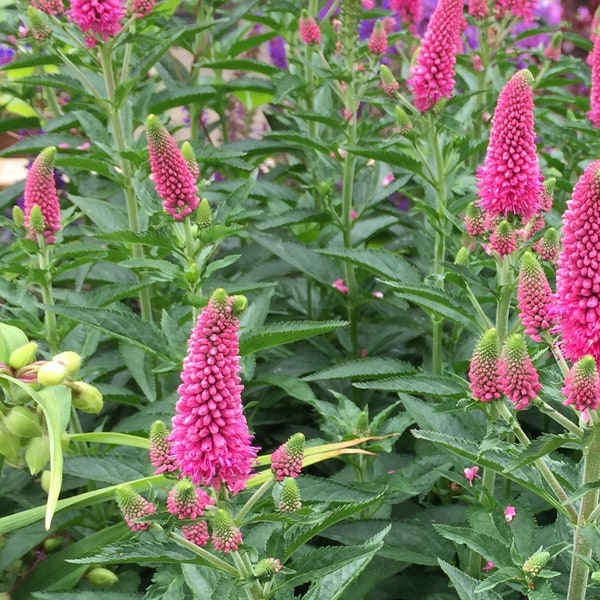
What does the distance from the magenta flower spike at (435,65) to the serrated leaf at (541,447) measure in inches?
44.3

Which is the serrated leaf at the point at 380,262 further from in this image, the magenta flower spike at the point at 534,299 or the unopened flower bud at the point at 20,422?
the unopened flower bud at the point at 20,422

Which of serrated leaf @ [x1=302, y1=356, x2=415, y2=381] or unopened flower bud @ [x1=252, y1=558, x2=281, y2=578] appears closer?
unopened flower bud @ [x1=252, y1=558, x2=281, y2=578]

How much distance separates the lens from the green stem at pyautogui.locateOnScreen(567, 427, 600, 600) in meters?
1.34

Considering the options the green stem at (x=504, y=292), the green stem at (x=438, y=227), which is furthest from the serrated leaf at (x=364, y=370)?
the green stem at (x=504, y=292)

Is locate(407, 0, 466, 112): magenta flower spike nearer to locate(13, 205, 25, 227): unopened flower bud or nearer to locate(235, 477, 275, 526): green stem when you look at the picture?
locate(13, 205, 25, 227): unopened flower bud

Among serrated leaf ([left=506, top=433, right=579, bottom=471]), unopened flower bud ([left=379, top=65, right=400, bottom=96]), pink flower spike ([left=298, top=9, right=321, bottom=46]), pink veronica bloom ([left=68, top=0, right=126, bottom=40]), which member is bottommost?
serrated leaf ([left=506, top=433, right=579, bottom=471])

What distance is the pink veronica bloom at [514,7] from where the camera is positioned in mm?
2859

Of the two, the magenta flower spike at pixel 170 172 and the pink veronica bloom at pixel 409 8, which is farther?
the pink veronica bloom at pixel 409 8

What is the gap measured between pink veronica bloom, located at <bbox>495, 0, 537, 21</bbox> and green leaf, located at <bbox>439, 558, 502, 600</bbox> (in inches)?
82.7

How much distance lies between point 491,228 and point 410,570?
95 cm

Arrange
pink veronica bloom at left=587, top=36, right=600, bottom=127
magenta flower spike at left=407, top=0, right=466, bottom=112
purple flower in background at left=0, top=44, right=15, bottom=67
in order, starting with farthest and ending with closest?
1. purple flower in background at left=0, top=44, right=15, bottom=67
2. pink veronica bloom at left=587, top=36, right=600, bottom=127
3. magenta flower spike at left=407, top=0, right=466, bottom=112

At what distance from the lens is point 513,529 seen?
5.69 feet

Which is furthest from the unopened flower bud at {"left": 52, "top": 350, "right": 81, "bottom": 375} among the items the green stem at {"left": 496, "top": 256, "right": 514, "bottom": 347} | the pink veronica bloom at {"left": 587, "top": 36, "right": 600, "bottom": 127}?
the pink veronica bloom at {"left": 587, "top": 36, "right": 600, "bottom": 127}

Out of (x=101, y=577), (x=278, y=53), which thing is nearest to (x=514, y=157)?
(x=101, y=577)
